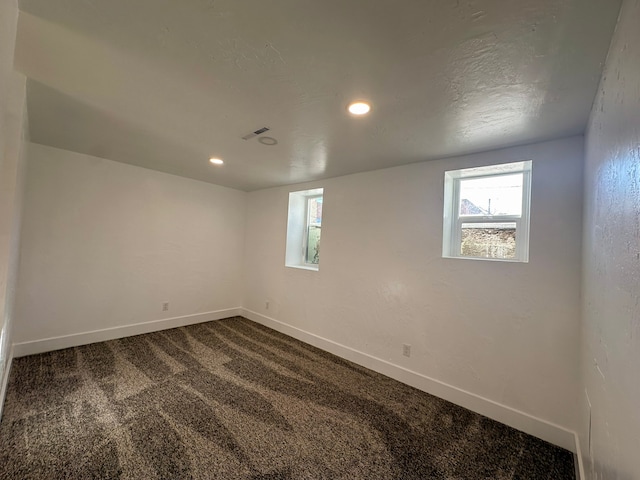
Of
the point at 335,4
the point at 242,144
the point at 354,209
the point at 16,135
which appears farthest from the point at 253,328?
the point at 335,4

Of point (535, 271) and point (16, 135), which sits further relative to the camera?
point (535, 271)

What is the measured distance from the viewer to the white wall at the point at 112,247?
2.76 meters

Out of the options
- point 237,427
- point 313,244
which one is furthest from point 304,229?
point 237,427

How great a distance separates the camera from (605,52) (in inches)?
42.5

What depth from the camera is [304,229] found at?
416 centimetres

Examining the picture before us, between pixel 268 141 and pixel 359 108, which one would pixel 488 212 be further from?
pixel 268 141

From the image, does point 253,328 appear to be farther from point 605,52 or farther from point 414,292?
point 605,52

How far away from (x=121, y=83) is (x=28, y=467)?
7.33 ft

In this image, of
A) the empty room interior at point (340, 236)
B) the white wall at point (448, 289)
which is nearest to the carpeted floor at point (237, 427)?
the empty room interior at point (340, 236)

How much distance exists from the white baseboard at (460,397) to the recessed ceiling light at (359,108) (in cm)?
237

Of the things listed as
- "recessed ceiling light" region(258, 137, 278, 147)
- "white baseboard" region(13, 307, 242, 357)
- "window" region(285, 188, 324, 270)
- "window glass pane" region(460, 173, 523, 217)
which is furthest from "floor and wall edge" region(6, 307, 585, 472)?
"recessed ceiling light" region(258, 137, 278, 147)

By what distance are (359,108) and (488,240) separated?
1.66m

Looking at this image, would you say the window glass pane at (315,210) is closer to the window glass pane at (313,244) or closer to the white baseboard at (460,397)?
the window glass pane at (313,244)

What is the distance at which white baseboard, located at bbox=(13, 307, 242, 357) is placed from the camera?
8.97ft
